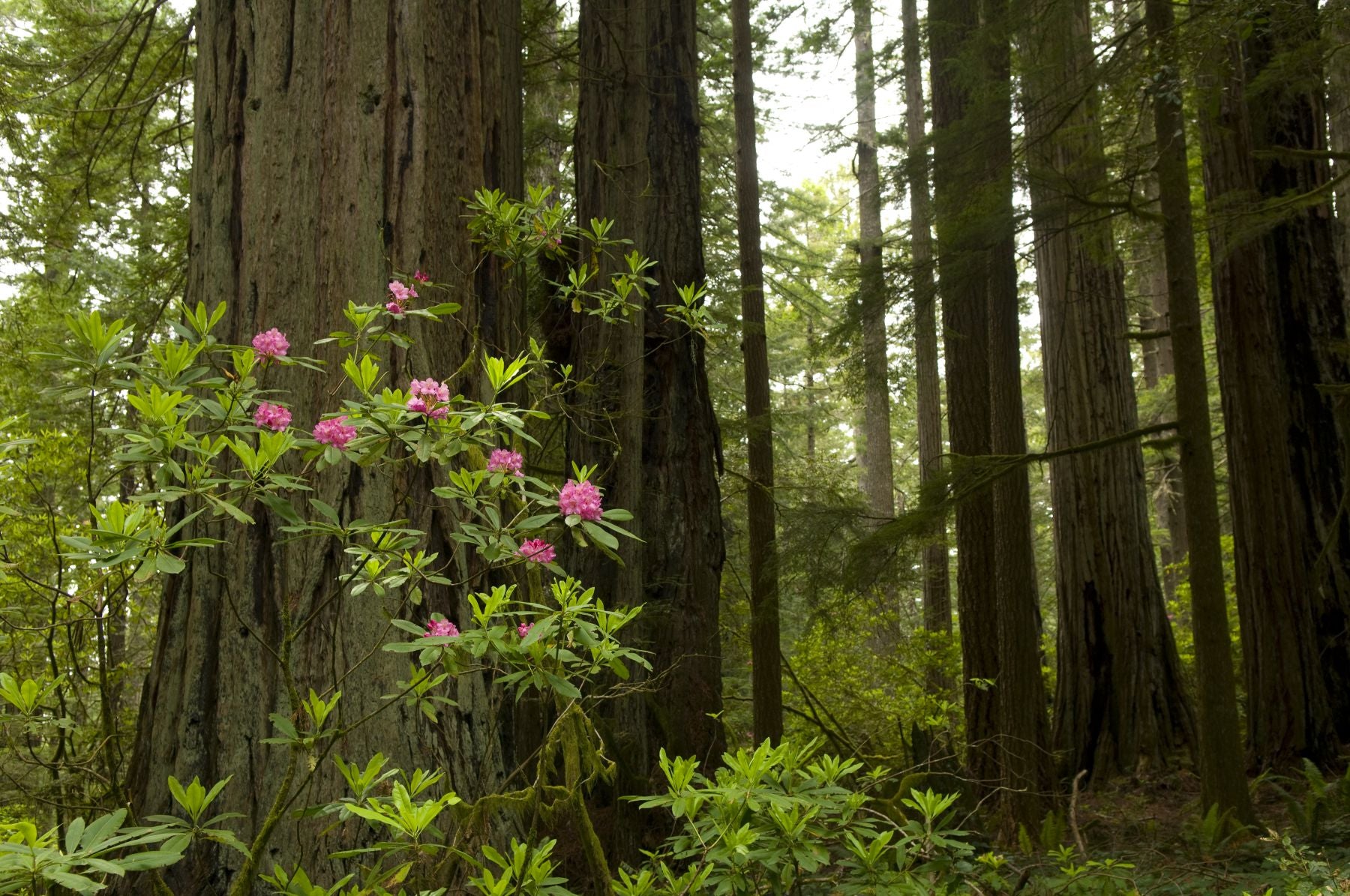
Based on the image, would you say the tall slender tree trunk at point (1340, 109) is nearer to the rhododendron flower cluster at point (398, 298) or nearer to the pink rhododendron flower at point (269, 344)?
the rhododendron flower cluster at point (398, 298)

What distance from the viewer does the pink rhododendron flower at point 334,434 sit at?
63.9 inches

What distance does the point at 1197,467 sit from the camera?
464 cm

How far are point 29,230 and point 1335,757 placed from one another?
32.4 feet

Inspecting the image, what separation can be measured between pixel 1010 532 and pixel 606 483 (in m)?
2.75

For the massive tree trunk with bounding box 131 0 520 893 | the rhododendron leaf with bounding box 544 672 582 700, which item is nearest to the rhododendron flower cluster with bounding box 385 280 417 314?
the massive tree trunk with bounding box 131 0 520 893

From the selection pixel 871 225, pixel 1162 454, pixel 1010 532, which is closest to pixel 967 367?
pixel 1010 532

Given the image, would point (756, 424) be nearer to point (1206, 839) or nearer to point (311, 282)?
point (1206, 839)

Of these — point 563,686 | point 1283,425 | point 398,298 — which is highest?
point 1283,425

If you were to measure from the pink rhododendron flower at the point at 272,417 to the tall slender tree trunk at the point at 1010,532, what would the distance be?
461 centimetres

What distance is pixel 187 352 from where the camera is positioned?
1571mm

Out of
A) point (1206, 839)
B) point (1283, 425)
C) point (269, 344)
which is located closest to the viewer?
point (269, 344)

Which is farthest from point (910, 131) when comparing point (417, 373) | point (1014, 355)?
point (417, 373)

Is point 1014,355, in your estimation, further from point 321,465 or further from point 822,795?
point 321,465

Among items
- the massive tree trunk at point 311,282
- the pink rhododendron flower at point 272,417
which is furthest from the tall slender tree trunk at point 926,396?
the pink rhododendron flower at point 272,417
